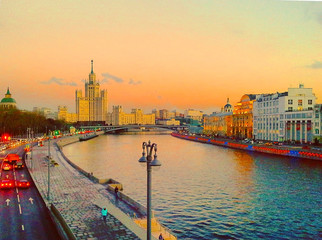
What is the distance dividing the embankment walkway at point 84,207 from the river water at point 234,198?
254 cm

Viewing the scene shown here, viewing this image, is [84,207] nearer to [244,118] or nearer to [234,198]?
[234,198]

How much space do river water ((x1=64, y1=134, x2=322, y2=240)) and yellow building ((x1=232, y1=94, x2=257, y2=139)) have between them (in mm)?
32290

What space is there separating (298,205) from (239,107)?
180ft

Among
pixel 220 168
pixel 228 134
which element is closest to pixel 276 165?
pixel 220 168

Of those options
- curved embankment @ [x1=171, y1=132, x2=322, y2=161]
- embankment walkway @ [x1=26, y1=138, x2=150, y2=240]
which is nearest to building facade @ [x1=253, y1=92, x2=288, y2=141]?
curved embankment @ [x1=171, y1=132, x2=322, y2=161]

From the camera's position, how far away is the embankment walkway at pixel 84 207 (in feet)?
Answer: 34.1

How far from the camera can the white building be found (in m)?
44.8

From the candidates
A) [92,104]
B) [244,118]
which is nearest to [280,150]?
[244,118]

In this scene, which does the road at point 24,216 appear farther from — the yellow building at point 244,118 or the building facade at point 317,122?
the yellow building at point 244,118

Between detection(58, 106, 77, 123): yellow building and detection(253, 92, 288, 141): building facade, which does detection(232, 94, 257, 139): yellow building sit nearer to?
detection(253, 92, 288, 141): building facade

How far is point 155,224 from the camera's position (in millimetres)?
12500

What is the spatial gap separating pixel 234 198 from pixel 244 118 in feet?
163

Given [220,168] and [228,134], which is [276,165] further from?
[228,134]

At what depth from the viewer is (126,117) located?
584 feet
